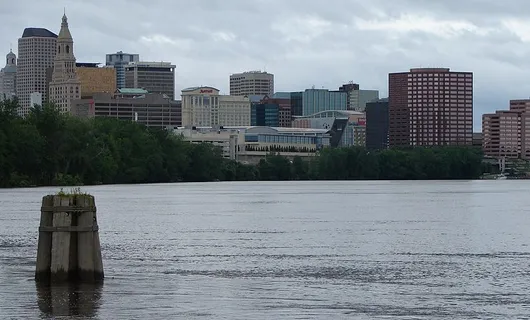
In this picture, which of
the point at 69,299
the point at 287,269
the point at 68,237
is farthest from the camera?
the point at 287,269

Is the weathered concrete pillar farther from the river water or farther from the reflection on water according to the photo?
the river water

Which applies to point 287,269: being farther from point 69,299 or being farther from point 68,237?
point 69,299

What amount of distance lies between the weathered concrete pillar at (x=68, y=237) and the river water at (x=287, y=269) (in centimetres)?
62

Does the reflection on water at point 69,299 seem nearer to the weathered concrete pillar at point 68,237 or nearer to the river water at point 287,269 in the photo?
the river water at point 287,269

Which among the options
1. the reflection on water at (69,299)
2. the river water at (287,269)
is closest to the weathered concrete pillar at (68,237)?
the reflection on water at (69,299)

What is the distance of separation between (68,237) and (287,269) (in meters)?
12.7

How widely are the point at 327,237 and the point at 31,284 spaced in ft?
92.8

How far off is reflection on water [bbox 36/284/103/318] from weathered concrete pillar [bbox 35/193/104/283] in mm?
285

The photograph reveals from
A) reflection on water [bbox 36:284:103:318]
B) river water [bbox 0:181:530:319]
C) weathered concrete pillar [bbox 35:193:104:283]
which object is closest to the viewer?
reflection on water [bbox 36:284:103:318]

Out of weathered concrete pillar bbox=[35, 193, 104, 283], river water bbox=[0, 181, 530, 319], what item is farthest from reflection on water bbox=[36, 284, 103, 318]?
weathered concrete pillar bbox=[35, 193, 104, 283]

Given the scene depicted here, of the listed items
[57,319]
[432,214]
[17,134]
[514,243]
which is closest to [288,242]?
[514,243]

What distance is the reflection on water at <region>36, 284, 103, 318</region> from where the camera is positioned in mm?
33469

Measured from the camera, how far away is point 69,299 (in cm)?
3491

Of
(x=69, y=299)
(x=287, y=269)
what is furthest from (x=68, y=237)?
(x=287, y=269)
